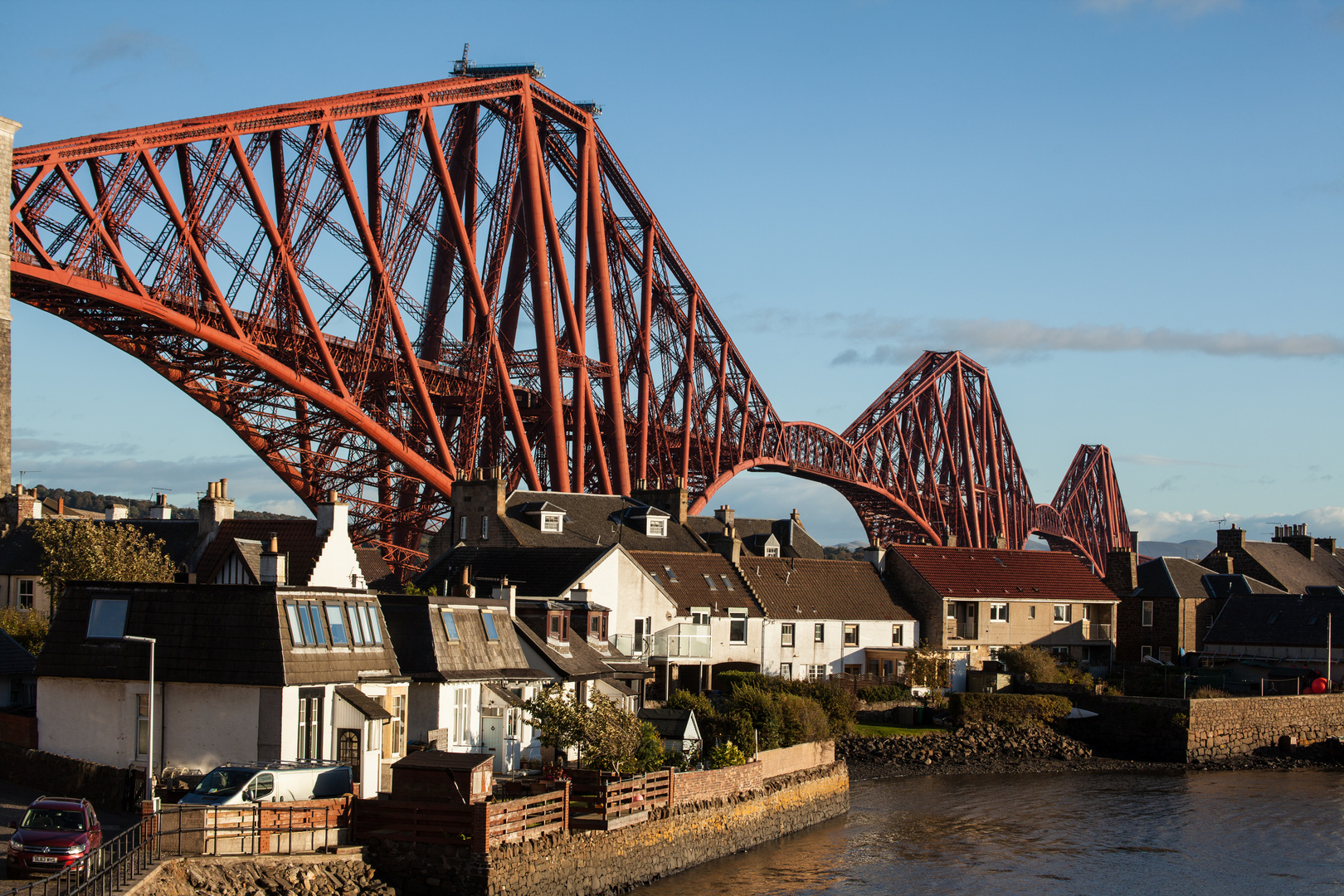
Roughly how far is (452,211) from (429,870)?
142ft

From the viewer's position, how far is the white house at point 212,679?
106 ft

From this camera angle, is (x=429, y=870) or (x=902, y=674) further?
(x=902, y=674)

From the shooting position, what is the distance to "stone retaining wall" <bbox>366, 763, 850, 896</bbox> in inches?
1209

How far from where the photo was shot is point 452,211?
6900 centimetres

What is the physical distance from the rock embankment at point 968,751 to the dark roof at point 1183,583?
69.9ft

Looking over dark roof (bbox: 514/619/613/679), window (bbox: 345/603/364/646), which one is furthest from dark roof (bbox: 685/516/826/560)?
window (bbox: 345/603/364/646)

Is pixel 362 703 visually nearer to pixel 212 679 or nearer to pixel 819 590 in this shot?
pixel 212 679

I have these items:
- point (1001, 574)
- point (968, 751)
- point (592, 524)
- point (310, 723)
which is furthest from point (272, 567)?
point (1001, 574)

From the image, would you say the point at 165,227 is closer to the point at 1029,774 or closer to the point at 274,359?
the point at 274,359

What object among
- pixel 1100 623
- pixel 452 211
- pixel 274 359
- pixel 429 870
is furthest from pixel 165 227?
pixel 1100 623

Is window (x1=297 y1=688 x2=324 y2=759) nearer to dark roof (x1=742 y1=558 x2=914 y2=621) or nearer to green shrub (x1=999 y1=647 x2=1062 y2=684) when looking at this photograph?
dark roof (x1=742 y1=558 x2=914 y2=621)

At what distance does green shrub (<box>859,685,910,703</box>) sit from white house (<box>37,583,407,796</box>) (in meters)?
35.8

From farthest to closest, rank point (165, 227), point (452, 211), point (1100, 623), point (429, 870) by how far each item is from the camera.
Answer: point (1100, 623), point (452, 211), point (165, 227), point (429, 870)

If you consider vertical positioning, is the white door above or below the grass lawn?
above
